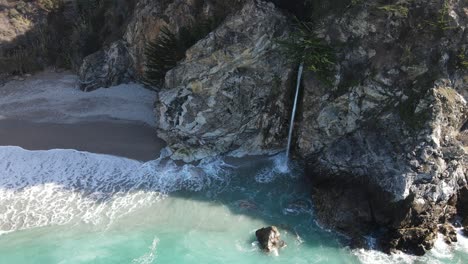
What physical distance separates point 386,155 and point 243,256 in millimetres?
6771

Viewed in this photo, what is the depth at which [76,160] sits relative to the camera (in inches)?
779

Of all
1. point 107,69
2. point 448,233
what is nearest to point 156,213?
point 107,69

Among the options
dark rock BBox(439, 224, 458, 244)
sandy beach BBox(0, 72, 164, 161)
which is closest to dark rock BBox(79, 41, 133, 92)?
sandy beach BBox(0, 72, 164, 161)

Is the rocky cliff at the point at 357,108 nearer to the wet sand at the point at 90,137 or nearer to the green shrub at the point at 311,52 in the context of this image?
the green shrub at the point at 311,52

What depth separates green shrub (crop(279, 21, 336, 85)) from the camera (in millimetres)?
18000

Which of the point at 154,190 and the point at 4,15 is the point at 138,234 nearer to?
the point at 154,190

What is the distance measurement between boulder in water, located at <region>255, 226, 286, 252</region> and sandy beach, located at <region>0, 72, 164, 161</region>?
668 centimetres

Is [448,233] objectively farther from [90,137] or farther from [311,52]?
[90,137]

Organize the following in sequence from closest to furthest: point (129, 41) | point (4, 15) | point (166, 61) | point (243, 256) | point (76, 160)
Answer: point (243, 256)
point (76, 160)
point (166, 61)
point (129, 41)
point (4, 15)

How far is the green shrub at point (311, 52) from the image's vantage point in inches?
709

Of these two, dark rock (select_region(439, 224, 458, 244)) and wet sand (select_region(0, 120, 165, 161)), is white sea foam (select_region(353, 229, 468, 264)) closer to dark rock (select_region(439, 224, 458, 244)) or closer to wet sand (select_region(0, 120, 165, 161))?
dark rock (select_region(439, 224, 458, 244))

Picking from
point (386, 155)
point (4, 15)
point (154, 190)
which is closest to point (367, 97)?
point (386, 155)

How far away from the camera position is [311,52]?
18.2m

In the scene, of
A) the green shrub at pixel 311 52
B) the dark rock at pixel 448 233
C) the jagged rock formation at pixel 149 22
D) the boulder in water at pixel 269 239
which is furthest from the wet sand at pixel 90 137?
the dark rock at pixel 448 233
